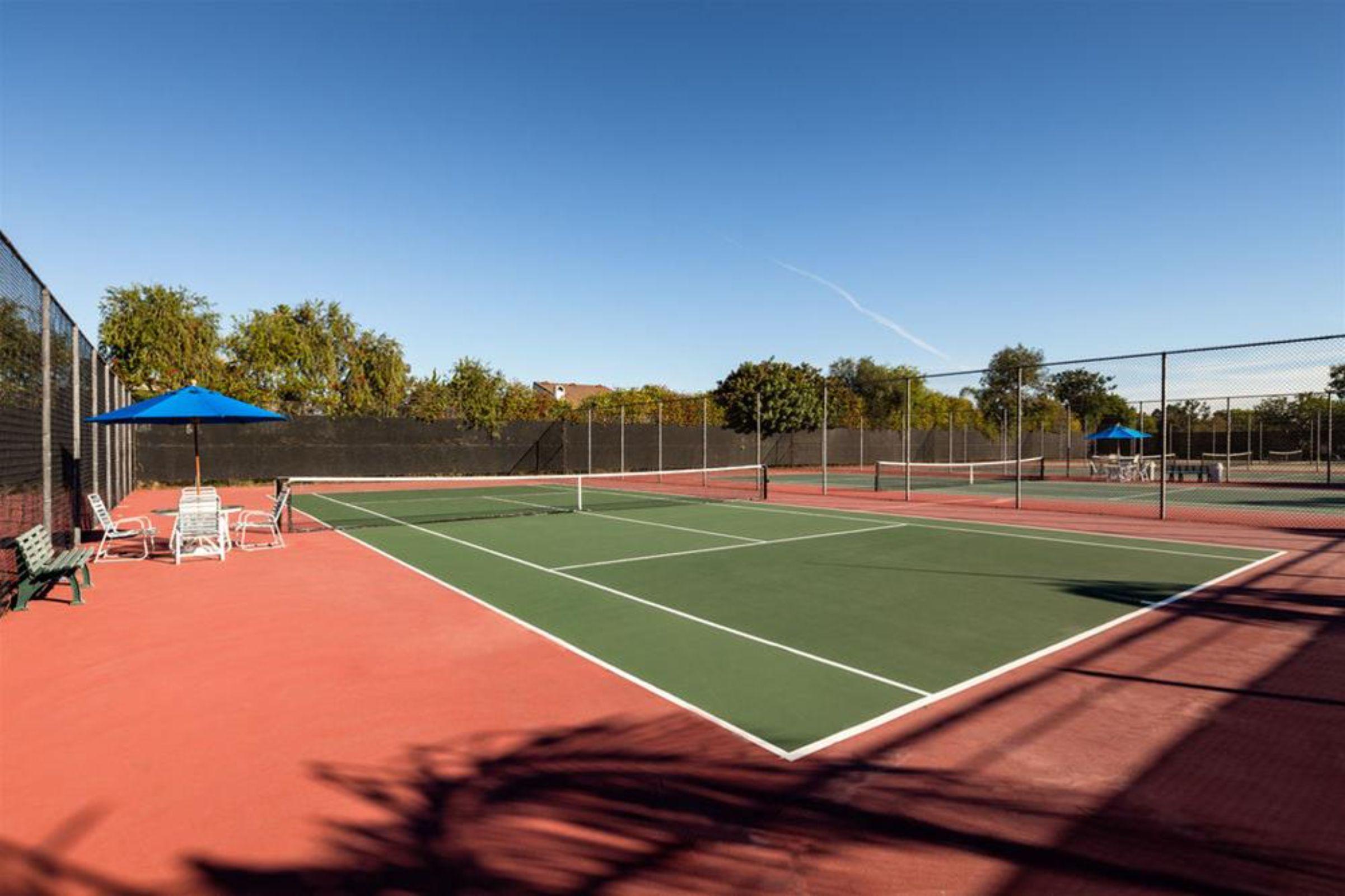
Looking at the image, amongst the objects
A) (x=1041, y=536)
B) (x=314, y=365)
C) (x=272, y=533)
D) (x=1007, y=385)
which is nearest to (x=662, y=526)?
(x=1041, y=536)

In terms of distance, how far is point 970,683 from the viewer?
5.10 m

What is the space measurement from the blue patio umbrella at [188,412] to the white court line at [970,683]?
32.6ft

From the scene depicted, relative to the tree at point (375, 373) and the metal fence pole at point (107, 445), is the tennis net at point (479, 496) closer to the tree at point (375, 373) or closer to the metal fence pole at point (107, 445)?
the metal fence pole at point (107, 445)

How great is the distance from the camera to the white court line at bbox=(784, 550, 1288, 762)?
162 inches

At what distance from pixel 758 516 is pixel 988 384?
5718 centimetres

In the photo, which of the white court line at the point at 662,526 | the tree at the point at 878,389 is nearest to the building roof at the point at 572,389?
the tree at the point at 878,389

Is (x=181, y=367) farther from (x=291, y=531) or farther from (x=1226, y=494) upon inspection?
(x=1226, y=494)

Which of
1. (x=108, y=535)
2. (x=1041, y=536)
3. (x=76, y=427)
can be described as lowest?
(x=1041, y=536)

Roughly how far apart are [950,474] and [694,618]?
33.1 metres

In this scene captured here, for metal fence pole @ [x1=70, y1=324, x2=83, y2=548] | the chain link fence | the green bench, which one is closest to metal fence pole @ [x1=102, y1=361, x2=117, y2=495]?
the chain link fence

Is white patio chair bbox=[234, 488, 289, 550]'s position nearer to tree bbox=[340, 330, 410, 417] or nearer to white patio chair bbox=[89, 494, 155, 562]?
white patio chair bbox=[89, 494, 155, 562]

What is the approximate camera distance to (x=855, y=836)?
320 cm

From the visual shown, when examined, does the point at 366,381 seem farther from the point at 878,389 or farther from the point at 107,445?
the point at 878,389

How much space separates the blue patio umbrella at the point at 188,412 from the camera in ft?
34.7
